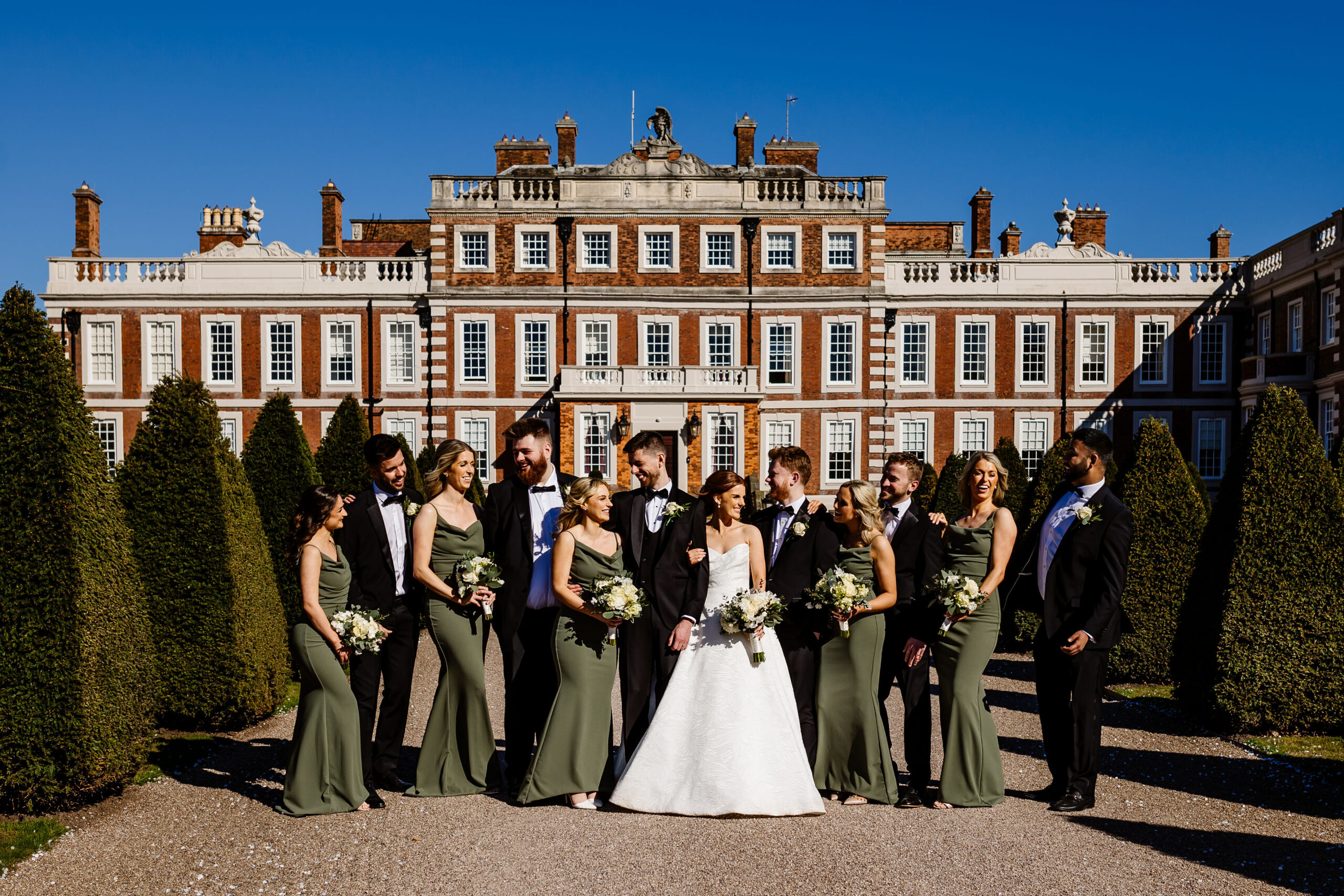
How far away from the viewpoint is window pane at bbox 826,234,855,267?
3147cm

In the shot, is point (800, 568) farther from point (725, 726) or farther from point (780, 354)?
point (780, 354)

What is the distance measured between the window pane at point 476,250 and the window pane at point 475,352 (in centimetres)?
182

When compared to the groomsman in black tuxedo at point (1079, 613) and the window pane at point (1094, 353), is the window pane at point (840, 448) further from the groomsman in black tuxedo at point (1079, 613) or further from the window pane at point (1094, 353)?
the groomsman in black tuxedo at point (1079, 613)

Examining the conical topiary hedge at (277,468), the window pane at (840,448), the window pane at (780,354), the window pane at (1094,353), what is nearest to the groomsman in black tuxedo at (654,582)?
the conical topiary hedge at (277,468)

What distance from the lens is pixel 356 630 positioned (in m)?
6.58

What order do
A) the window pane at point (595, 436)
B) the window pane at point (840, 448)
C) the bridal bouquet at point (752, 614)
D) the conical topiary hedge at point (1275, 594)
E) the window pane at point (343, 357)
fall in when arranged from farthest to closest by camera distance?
the window pane at point (343, 357) < the window pane at point (840, 448) < the window pane at point (595, 436) < the conical topiary hedge at point (1275, 594) < the bridal bouquet at point (752, 614)

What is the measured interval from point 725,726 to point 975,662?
67.1 inches

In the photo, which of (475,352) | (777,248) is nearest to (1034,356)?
(777,248)

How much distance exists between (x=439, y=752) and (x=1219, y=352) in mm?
31622

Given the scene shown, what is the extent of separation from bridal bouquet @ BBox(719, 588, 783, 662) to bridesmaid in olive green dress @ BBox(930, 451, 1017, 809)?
1157mm

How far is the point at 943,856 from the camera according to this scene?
5.90 m

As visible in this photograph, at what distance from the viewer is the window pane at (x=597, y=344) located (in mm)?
31469

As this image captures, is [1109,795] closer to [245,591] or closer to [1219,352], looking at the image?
[245,591]

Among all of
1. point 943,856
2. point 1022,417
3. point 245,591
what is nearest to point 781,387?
point 1022,417
